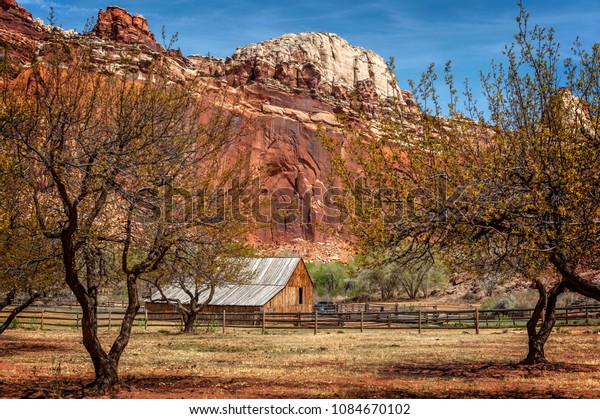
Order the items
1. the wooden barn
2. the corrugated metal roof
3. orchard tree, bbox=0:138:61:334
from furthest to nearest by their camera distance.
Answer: the corrugated metal roof, the wooden barn, orchard tree, bbox=0:138:61:334

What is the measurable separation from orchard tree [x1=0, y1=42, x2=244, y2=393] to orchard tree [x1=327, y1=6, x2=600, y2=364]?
12.4 ft

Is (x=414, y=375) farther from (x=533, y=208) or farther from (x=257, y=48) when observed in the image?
(x=257, y=48)

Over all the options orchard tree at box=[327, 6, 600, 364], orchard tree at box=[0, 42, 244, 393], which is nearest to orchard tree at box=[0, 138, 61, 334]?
orchard tree at box=[0, 42, 244, 393]

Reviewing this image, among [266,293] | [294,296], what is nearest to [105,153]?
[266,293]

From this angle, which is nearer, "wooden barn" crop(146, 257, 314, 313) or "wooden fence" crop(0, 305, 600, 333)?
"wooden fence" crop(0, 305, 600, 333)

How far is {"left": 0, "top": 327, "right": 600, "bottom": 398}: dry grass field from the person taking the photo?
13.8 m

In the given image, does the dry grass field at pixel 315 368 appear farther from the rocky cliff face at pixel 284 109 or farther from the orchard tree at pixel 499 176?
the rocky cliff face at pixel 284 109

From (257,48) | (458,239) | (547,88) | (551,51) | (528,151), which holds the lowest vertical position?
(458,239)

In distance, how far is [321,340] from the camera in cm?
3103

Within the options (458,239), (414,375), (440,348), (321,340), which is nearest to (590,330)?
(440,348)

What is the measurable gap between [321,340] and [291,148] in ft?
351

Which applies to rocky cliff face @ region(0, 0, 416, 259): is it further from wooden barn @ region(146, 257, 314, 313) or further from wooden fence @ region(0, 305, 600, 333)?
wooden fence @ region(0, 305, 600, 333)

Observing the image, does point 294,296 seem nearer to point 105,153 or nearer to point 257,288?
point 257,288

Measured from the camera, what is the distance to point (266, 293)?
46.6 m
